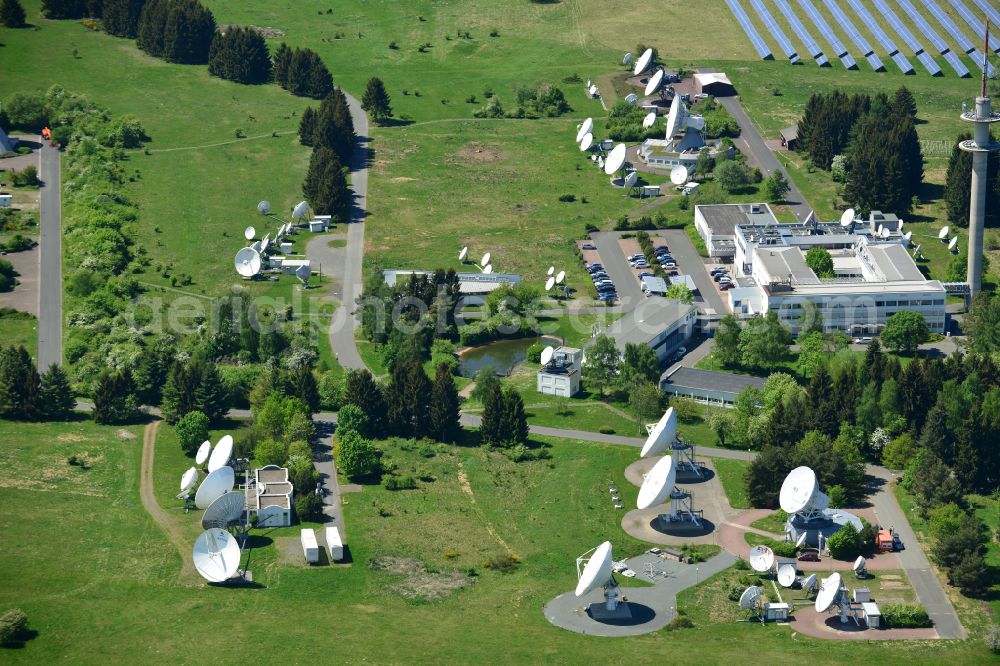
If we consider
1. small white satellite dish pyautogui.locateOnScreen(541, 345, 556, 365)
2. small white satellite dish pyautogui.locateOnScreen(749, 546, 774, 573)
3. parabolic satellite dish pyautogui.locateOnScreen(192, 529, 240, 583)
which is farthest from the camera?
small white satellite dish pyautogui.locateOnScreen(541, 345, 556, 365)

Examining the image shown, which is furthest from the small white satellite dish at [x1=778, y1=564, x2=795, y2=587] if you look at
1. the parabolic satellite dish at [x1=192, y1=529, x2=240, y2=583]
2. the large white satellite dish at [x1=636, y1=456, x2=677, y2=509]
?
the parabolic satellite dish at [x1=192, y1=529, x2=240, y2=583]

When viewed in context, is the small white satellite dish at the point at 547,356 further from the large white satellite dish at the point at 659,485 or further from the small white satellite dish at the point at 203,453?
the small white satellite dish at the point at 203,453

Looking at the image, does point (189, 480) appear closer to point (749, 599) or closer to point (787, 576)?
point (749, 599)

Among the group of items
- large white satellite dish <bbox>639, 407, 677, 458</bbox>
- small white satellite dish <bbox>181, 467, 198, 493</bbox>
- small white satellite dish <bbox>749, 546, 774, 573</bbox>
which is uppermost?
large white satellite dish <bbox>639, 407, 677, 458</bbox>

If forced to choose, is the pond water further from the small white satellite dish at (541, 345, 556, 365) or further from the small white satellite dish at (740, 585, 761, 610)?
the small white satellite dish at (740, 585, 761, 610)

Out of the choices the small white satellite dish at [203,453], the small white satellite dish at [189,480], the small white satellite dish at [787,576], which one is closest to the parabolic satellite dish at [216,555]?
the small white satellite dish at [189,480]

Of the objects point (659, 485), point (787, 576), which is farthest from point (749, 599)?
point (659, 485)

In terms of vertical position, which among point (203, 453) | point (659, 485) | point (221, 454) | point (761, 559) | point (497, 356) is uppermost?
point (497, 356)
